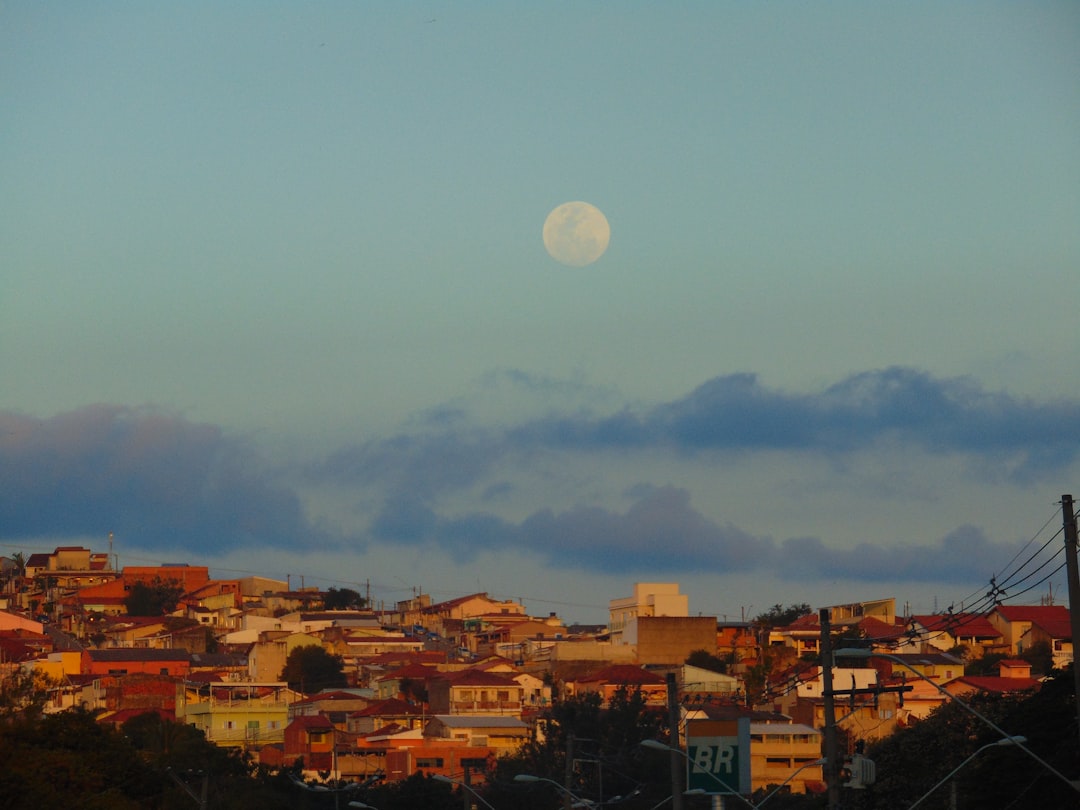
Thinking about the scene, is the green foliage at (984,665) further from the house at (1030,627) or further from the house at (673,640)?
the house at (673,640)

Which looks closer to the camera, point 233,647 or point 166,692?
point 166,692

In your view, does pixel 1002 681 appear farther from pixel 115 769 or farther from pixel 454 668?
pixel 115 769

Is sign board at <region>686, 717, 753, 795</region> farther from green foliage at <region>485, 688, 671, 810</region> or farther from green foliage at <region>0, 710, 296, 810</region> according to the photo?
green foliage at <region>485, 688, 671, 810</region>

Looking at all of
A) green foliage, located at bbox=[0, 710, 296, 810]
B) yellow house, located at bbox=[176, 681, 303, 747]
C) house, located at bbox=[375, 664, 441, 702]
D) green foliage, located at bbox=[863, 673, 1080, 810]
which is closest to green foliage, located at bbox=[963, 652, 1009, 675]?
house, located at bbox=[375, 664, 441, 702]

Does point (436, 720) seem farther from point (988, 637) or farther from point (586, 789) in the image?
point (988, 637)

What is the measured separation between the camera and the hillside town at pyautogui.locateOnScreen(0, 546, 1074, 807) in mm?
90125

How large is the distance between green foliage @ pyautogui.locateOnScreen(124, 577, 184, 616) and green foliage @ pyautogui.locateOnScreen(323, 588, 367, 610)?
622 inches

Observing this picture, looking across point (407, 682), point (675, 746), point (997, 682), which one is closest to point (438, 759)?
point (407, 682)

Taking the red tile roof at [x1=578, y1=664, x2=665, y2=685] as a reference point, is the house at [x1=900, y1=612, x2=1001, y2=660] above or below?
above

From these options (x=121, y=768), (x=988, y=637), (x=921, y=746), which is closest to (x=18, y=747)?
(x=121, y=768)

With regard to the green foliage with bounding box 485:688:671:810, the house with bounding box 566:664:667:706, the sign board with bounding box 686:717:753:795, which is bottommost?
the sign board with bounding box 686:717:753:795

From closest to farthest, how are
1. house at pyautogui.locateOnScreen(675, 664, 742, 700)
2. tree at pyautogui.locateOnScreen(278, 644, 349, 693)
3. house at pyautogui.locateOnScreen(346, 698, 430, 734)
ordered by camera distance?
house at pyautogui.locateOnScreen(346, 698, 430, 734) < house at pyautogui.locateOnScreen(675, 664, 742, 700) < tree at pyautogui.locateOnScreen(278, 644, 349, 693)

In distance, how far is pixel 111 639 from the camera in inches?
5974

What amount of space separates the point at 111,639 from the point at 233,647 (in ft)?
46.5
